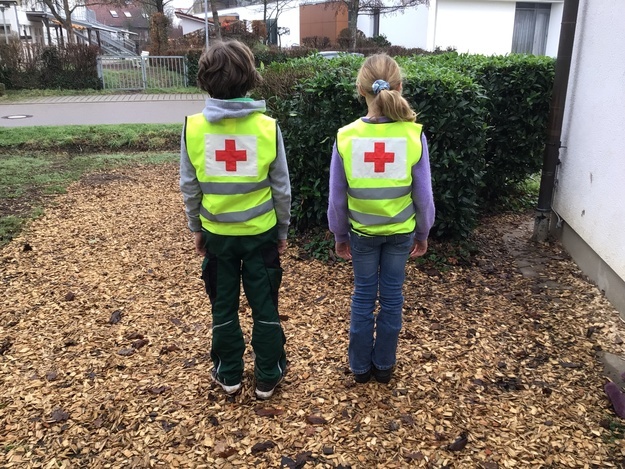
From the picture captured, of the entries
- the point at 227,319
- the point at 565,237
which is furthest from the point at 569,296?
the point at 227,319

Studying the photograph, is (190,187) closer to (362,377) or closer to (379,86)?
(379,86)

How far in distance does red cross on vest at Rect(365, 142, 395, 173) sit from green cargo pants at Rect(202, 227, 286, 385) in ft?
1.93

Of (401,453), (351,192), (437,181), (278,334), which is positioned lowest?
(401,453)

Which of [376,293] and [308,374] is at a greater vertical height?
[376,293]

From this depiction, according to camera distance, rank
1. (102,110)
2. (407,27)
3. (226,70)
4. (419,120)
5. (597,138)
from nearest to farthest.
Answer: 1. (226,70)
2. (597,138)
3. (419,120)
4. (102,110)
5. (407,27)

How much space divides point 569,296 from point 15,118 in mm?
13788

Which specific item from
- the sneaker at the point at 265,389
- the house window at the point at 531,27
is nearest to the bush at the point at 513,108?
the sneaker at the point at 265,389

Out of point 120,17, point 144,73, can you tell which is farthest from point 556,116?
point 120,17

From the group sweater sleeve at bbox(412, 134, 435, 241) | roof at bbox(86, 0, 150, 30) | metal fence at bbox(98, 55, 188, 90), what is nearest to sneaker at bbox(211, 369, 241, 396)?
sweater sleeve at bbox(412, 134, 435, 241)

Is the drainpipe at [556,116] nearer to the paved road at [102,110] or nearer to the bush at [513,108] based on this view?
the bush at [513,108]

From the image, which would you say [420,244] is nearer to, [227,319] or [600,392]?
[227,319]

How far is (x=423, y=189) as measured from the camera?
2.77 metres

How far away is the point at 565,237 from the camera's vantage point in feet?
16.6

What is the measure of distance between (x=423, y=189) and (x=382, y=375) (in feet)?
3.48
